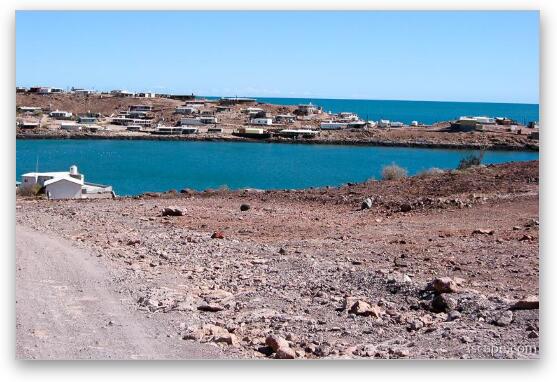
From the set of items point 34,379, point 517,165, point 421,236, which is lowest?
point 34,379

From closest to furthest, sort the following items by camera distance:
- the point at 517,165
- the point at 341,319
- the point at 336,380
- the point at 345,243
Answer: the point at 336,380, the point at 341,319, the point at 345,243, the point at 517,165

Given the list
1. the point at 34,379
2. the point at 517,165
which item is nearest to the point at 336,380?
the point at 34,379

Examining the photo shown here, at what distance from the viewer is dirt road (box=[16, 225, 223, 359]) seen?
21.7 feet

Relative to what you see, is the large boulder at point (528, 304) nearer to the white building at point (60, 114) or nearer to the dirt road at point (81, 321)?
the dirt road at point (81, 321)

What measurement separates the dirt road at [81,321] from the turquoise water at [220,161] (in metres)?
35.0

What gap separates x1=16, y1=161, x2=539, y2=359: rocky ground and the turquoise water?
A: 28863mm

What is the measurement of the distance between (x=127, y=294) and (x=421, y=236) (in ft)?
16.2

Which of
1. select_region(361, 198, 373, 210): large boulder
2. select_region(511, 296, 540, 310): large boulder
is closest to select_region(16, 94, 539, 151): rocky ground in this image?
select_region(361, 198, 373, 210): large boulder

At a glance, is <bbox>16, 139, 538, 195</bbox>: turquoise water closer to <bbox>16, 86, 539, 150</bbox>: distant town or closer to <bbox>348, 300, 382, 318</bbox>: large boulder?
<bbox>16, 86, 539, 150</bbox>: distant town

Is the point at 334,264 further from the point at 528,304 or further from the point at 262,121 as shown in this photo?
the point at 262,121

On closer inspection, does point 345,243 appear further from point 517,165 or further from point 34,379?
point 517,165

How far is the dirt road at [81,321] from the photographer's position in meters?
6.61

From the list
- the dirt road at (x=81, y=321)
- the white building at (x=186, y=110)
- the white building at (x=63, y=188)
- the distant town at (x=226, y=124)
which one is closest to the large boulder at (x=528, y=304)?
the dirt road at (x=81, y=321)

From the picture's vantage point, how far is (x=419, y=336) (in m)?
7.05
